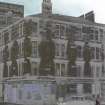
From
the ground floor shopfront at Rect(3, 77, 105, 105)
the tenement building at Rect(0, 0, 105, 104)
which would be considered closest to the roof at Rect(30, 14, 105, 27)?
the tenement building at Rect(0, 0, 105, 104)

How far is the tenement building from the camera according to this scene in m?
42.2

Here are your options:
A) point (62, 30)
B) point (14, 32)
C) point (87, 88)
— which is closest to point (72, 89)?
point (87, 88)

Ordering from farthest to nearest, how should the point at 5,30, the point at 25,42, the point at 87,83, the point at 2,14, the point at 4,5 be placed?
the point at 4,5
the point at 2,14
the point at 5,30
the point at 87,83
the point at 25,42

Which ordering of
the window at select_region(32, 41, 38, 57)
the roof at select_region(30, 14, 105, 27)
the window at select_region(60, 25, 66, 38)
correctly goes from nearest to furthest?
1. the window at select_region(32, 41, 38, 57)
2. the window at select_region(60, 25, 66, 38)
3. the roof at select_region(30, 14, 105, 27)

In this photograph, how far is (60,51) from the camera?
43812mm

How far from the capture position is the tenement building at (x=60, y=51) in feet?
139

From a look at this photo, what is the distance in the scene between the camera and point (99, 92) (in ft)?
150

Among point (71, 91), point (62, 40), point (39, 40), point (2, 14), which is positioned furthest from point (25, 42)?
point (2, 14)

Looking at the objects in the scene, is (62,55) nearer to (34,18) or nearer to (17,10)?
(34,18)

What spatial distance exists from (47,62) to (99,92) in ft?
26.5

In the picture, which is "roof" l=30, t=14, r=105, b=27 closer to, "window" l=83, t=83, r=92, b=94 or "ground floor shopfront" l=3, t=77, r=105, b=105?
"ground floor shopfront" l=3, t=77, r=105, b=105

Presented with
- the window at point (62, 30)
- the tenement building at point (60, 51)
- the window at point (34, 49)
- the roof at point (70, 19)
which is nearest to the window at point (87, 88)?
the tenement building at point (60, 51)

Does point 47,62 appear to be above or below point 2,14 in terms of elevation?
below

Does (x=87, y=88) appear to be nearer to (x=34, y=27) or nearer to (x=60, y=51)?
(x=60, y=51)
